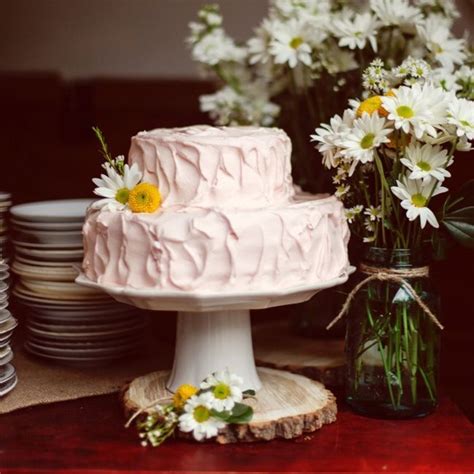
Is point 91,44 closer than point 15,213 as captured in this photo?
No

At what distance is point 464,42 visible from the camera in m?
1.51

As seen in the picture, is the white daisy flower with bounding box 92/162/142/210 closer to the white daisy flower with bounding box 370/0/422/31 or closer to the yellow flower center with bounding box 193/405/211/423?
the yellow flower center with bounding box 193/405/211/423

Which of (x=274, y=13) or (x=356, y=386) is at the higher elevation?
(x=274, y=13)

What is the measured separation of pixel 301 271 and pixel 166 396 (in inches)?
11.0

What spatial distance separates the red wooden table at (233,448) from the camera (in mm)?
1137

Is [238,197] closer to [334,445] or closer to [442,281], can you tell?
[334,445]

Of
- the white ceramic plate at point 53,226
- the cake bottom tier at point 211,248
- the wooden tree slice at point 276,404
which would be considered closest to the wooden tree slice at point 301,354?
the wooden tree slice at point 276,404

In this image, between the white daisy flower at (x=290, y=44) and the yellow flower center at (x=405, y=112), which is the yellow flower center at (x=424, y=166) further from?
the white daisy flower at (x=290, y=44)

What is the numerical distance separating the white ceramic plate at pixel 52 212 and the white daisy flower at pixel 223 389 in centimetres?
44

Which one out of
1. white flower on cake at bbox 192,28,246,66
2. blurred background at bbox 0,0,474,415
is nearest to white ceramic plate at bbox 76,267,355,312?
white flower on cake at bbox 192,28,246,66

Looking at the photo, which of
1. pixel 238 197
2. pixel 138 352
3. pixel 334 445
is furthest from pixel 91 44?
pixel 334 445

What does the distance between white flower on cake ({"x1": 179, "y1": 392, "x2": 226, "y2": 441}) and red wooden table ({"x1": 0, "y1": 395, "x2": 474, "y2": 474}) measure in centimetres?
3

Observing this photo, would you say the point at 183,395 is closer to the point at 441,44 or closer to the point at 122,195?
the point at 122,195

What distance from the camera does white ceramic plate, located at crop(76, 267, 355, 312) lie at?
1168 mm
